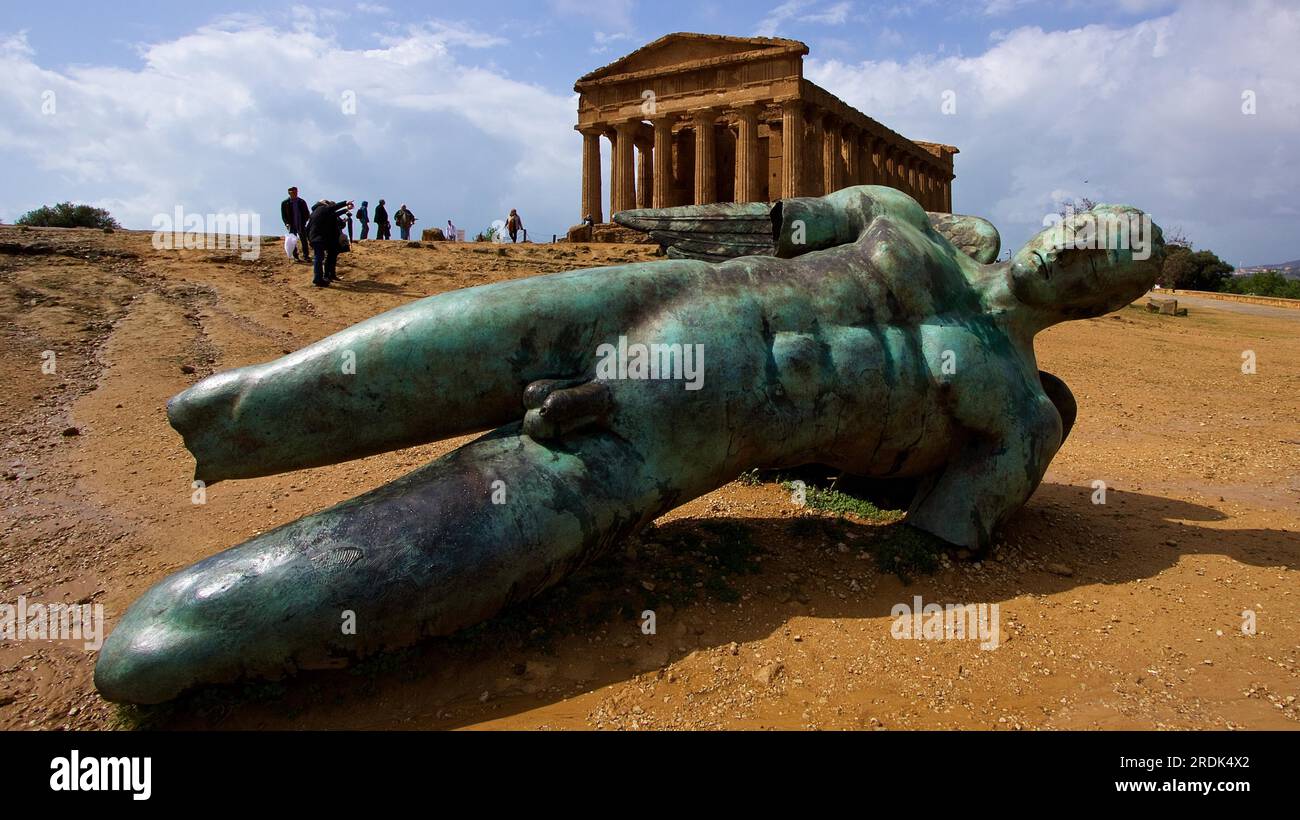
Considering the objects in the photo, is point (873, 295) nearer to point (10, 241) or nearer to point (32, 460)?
point (32, 460)

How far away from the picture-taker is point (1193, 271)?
1468 inches

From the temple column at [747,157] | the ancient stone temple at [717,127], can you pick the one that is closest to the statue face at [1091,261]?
the ancient stone temple at [717,127]

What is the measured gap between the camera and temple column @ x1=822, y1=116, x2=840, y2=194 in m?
28.1

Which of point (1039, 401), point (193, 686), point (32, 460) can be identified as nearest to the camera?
point (193, 686)

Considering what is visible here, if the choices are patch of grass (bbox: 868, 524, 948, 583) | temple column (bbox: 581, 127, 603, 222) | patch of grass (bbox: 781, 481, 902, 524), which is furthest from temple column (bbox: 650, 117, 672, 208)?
patch of grass (bbox: 868, 524, 948, 583)

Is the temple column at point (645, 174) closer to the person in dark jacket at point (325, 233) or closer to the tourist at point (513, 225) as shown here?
the tourist at point (513, 225)

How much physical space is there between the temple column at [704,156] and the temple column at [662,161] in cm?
100

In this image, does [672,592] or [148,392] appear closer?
[672,592]

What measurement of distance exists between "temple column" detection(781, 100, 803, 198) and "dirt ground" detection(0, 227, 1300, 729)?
20.2 m

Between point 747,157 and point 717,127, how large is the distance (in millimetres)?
4199

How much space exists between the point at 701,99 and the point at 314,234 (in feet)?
61.8

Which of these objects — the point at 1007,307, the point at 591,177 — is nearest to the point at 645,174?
the point at 591,177

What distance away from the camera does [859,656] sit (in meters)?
3.08

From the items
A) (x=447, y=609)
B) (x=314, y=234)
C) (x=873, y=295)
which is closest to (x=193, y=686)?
(x=447, y=609)
